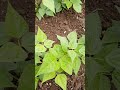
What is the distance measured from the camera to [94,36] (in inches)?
30.6

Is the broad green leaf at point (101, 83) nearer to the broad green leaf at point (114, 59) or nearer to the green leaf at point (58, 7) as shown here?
the broad green leaf at point (114, 59)

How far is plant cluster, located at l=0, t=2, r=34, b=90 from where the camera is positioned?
731 mm

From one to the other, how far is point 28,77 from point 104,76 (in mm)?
192

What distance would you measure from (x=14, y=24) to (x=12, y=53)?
7 centimetres

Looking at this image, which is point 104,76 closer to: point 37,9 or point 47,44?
point 47,44

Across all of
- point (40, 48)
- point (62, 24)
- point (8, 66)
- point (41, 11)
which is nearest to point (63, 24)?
point (62, 24)

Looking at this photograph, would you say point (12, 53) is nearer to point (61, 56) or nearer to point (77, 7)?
point (61, 56)

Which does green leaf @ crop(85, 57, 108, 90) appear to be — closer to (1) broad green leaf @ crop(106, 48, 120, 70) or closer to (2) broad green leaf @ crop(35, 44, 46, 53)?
(1) broad green leaf @ crop(106, 48, 120, 70)

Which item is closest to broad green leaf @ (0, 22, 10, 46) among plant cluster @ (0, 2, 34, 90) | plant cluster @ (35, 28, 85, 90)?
plant cluster @ (0, 2, 34, 90)

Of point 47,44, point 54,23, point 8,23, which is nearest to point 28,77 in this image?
point 8,23

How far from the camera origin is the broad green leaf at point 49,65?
3.01 feet

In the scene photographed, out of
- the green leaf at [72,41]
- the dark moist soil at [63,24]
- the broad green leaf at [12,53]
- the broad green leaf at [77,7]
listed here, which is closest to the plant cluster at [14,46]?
the broad green leaf at [12,53]

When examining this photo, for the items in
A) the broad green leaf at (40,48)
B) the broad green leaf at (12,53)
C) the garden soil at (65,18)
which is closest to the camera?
the broad green leaf at (12,53)

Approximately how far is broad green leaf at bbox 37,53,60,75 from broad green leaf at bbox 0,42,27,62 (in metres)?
0.19
